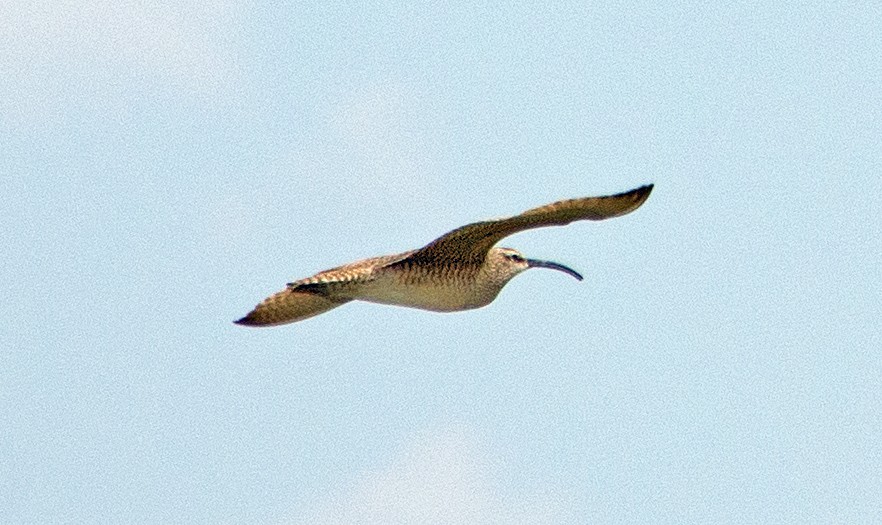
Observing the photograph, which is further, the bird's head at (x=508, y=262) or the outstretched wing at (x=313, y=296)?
the bird's head at (x=508, y=262)

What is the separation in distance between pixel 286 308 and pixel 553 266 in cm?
331

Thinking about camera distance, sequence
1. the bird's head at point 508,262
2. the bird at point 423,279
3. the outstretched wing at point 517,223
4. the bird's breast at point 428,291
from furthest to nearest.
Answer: the bird's head at point 508,262 < the bird's breast at point 428,291 < the bird at point 423,279 < the outstretched wing at point 517,223

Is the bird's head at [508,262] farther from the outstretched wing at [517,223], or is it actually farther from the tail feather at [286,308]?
the tail feather at [286,308]

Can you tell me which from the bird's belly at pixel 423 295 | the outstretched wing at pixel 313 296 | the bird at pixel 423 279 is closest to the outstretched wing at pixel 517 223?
the bird at pixel 423 279

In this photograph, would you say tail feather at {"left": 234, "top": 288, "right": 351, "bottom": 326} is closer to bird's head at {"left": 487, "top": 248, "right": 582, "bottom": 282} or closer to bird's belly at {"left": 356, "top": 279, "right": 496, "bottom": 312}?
bird's belly at {"left": 356, "top": 279, "right": 496, "bottom": 312}

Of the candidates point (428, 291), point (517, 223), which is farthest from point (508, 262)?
point (517, 223)

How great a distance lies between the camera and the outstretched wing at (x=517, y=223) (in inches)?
812

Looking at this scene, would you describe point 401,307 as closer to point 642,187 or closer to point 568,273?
point 568,273

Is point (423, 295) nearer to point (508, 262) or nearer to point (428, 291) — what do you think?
point (428, 291)

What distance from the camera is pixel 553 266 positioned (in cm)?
2539

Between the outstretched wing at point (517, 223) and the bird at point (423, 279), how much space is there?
0.01m

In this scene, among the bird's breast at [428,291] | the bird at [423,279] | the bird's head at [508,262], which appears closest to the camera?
the bird at [423,279]

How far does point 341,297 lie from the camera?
24.3 meters

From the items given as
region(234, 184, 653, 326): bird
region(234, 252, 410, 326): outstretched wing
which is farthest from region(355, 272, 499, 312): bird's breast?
region(234, 252, 410, 326): outstretched wing
